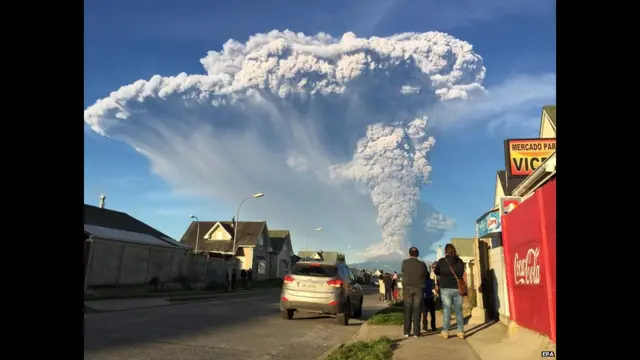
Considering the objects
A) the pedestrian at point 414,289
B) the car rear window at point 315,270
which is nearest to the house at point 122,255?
the car rear window at point 315,270

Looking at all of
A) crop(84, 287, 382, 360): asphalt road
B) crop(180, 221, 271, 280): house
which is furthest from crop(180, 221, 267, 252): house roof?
crop(84, 287, 382, 360): asphalt road

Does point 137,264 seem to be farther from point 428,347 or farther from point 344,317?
point 428,347

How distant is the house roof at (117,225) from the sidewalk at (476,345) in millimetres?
21557

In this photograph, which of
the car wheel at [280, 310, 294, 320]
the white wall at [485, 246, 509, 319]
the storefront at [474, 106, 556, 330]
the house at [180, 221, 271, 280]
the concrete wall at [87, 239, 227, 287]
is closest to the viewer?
the storefront at [474, 106, 556, 330]

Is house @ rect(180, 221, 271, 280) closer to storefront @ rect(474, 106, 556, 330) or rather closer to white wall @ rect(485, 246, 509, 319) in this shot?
storefront @ rect(474, 106, 556, 330)

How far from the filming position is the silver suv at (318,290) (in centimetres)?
1233

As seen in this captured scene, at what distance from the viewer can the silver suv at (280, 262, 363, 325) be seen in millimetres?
12328

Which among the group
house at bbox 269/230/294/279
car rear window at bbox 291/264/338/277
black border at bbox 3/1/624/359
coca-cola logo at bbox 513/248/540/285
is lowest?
house at bbox 269/230/294/279

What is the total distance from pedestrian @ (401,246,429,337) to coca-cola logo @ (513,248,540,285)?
1773 millimetres

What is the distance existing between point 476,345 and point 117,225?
31429 mm
